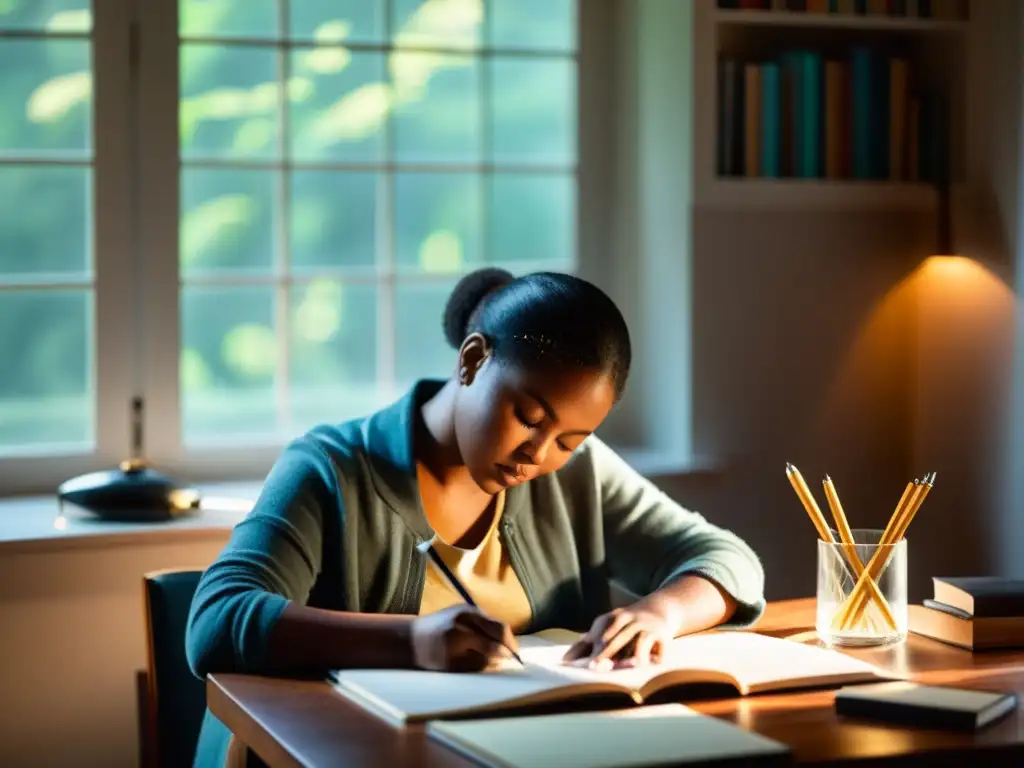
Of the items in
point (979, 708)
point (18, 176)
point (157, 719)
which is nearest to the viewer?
point (979, 708)

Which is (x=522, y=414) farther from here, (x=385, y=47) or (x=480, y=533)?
(x=385, y=47)

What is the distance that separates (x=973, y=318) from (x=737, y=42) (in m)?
0.83

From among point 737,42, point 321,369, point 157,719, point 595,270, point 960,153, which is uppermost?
point 737,42

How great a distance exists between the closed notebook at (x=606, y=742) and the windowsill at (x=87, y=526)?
4.59ft

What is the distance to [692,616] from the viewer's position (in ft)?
6.56

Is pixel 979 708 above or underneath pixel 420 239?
underneath

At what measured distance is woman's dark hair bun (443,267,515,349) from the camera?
2.31 meters

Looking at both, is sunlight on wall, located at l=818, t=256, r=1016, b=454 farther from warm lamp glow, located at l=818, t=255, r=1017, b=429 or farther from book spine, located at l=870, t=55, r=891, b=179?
book spine, located at l=870, t=55, r=891, b=179

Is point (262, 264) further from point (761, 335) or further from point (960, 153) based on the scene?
point (960, 153)

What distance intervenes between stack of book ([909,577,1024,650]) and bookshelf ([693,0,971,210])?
4.67ft

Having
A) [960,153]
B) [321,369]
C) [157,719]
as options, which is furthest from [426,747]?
[960,153]

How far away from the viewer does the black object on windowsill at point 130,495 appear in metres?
2.83

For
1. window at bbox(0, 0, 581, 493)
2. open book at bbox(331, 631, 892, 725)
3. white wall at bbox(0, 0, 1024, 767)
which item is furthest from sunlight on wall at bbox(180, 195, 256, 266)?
open book at bbox(331, 631, 892, 725)

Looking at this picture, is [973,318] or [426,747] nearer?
[426,747]
